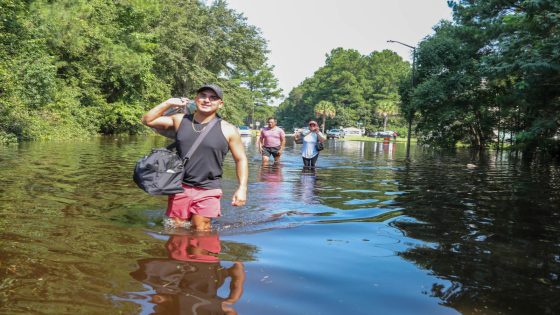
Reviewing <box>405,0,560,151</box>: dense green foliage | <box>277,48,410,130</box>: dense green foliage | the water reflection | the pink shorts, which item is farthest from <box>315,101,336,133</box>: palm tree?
the water reflection

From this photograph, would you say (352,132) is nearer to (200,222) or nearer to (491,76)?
(491,76)

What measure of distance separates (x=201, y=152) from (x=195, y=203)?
57 cm

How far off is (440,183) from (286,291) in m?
9.12

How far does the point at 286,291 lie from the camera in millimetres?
3611

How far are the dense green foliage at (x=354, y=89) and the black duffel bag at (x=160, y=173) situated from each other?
297 feet

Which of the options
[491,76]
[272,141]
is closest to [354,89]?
[491,76]

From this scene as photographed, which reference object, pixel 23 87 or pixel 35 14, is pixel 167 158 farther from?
pixel 35 14

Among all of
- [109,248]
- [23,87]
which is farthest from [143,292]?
[23,87]

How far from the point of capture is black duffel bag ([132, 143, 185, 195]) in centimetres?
469

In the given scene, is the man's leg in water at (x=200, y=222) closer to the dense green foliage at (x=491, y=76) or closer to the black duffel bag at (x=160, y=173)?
the black duffel bag at (x=160, y=173)

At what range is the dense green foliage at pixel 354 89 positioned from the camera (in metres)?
101

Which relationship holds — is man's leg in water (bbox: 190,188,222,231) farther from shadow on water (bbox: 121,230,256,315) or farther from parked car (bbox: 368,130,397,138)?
parked car (bbox: 368,130,397,138)

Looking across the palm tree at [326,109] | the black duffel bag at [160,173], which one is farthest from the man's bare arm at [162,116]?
the palm tree at [326,109]

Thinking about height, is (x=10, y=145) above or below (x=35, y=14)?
below
